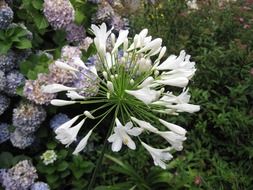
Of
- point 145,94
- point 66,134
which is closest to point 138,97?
point 145,94

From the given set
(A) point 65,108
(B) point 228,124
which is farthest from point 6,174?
(B) point 228,124

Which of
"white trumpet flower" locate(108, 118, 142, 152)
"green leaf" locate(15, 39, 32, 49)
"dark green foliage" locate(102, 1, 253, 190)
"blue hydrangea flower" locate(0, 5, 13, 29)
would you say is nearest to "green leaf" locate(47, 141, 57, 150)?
"dark green foliage" locate(102, 1, 253, 190)

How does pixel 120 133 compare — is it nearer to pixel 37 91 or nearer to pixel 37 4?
pixel 37 91

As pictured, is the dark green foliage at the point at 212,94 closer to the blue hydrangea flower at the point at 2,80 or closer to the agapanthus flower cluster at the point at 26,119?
the agapanthus flower cluster at the point at 26,119

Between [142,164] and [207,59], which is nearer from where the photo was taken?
[142,164]

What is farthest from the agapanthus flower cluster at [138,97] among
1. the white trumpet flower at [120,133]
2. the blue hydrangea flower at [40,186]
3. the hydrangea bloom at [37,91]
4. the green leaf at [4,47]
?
the blue hydrangea flower at [40,186]

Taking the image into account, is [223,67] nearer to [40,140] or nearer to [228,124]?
[228,124]

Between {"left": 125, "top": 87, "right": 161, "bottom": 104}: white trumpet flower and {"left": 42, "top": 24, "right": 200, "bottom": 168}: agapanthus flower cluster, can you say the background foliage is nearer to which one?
{"left": 42, "top": 24, "right": 200, "bottom": 168}: agapanthus flower cluster
